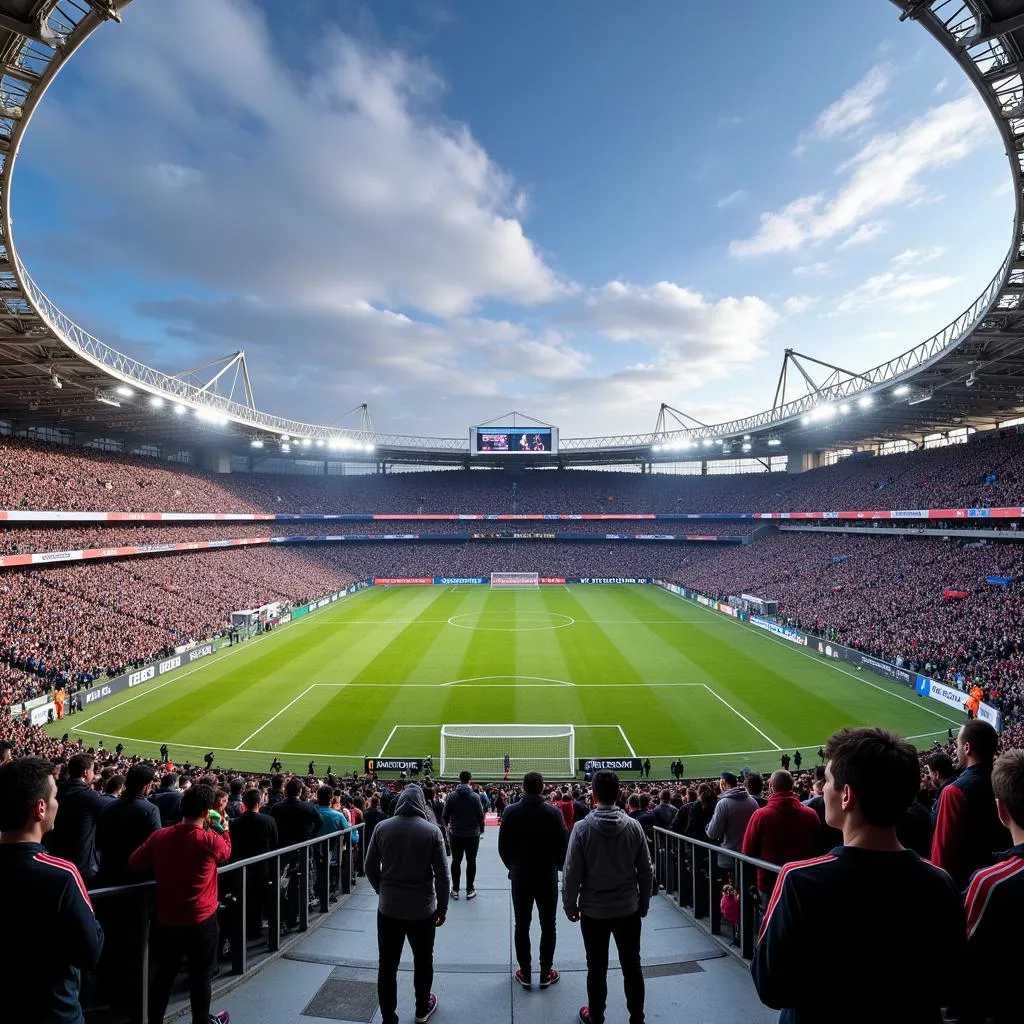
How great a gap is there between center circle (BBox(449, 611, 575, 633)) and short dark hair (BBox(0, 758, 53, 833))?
40.7 m

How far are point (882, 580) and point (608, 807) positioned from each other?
42676mm

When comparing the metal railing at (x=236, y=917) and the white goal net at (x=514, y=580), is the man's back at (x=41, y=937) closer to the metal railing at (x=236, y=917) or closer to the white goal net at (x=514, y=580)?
the metal railing at (x=236, y=917)

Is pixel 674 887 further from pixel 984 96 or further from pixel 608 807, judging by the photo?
pixel 984 96

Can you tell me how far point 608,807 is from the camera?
4539 millimetres

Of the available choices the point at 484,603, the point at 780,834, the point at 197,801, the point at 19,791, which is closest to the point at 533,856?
the point at 780,834

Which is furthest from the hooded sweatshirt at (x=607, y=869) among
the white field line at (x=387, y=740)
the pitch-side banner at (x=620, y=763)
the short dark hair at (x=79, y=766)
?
the white field line at (x=387, y=740)

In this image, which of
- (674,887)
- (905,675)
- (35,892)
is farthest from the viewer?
(905,675)

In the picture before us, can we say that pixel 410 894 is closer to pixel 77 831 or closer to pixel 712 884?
pixel 77 831

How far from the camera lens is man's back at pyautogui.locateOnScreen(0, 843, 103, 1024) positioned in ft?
8.91

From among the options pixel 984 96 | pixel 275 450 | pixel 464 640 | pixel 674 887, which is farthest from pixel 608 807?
pixel 275 450

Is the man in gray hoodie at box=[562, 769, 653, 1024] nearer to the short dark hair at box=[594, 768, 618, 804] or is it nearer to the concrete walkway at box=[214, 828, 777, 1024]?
the short dark hair at box=[594, 768, 618, 804]

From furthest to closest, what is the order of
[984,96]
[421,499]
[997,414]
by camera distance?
[421,499] → [997,414] → [984,96]

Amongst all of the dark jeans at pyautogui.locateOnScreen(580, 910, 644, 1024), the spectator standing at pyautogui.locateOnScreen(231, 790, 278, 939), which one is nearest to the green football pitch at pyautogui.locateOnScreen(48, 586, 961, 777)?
the spectator standing at pyautogui.locateOnScreen(231, 790, 278, 939)

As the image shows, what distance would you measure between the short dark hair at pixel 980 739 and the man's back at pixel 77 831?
257 inches
